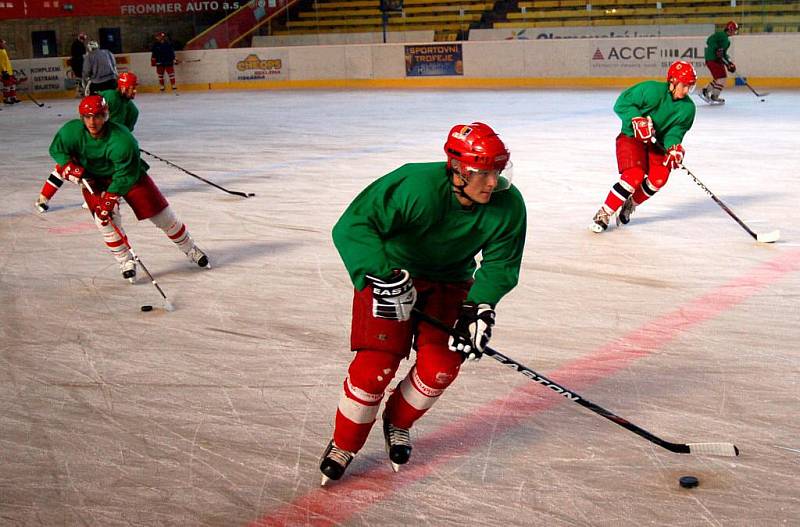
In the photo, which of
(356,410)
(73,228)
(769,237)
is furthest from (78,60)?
(356,410)

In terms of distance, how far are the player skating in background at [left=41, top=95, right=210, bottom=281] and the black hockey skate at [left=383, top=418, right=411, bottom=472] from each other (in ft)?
9.41

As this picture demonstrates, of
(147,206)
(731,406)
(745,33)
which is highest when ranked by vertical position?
(745,33)

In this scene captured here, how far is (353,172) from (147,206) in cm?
375

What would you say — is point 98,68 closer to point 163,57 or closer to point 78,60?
point 78,60

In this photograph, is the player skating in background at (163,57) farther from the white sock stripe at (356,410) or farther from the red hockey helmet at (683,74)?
the white sock stripe at (356,410)

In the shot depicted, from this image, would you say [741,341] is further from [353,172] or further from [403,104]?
[403,104]

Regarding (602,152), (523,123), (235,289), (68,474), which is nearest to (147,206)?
(235,289)

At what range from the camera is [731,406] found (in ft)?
12.1

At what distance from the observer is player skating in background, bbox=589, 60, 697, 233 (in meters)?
6.33

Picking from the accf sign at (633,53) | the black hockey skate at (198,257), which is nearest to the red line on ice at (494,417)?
the black hockey skate at (198,257)

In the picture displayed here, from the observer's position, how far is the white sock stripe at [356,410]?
9.94 feet

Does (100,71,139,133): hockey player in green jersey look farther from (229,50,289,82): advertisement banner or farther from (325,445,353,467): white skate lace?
(229,50,289,82): advertisement banner

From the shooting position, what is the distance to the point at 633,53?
16906mm

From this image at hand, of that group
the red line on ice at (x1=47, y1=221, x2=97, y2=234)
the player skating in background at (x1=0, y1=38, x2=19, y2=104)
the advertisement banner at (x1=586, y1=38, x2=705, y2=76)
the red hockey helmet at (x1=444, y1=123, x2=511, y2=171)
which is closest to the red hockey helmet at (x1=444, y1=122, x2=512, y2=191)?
the red hockey helmet at (x1=444, y1=123, x2=511, y2=171)
